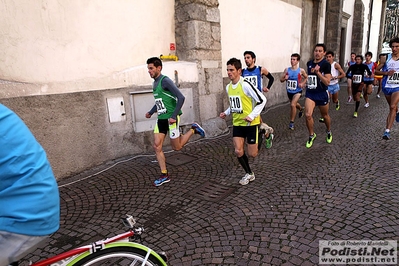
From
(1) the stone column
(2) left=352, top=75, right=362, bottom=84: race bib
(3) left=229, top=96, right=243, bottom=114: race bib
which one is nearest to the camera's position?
(3) left=229, top=96, right=243, bottom=114: race bib

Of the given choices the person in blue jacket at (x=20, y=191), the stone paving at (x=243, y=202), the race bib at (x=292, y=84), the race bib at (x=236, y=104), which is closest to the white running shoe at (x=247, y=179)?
the stone paving at (x=243, y=202)

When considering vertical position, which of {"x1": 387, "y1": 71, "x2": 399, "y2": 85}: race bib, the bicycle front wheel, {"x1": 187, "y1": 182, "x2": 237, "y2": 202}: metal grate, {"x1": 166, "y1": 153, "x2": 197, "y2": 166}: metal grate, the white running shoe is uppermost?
{"x1": 387, "y1": 71, "x2": 399, "y2": 85}: race bib

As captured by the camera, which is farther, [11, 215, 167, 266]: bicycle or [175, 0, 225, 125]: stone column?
[175, 0, 225, 125]: stone column

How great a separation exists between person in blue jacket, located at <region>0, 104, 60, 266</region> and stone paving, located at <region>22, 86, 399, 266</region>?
1.59m

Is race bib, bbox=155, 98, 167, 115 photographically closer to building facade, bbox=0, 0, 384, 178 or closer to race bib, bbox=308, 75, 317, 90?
building facade, bbox=0, 0, 384, 178

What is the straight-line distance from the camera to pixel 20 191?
4.33ft

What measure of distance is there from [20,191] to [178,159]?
426 cm

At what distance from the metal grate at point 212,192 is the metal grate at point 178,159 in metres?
1.11

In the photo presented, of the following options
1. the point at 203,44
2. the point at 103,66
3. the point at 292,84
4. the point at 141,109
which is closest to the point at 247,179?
the point at 141,109

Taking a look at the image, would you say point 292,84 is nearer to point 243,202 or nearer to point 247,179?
point 247,179

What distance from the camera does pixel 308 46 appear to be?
13.5 meters

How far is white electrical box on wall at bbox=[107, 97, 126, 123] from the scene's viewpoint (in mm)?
5377

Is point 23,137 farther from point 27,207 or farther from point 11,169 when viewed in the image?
point 27,207

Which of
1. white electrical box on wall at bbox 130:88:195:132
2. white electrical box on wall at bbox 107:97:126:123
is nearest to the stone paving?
white electrical box on wall at bbox 130:88:195:132
